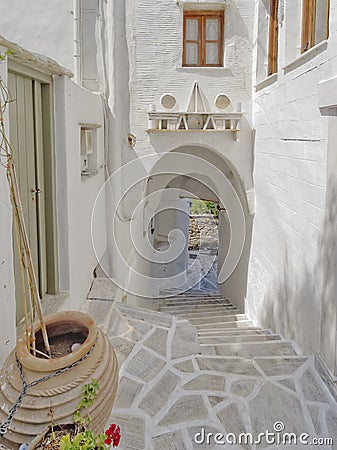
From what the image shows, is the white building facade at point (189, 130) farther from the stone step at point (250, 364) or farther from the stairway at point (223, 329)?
the stone step at point (250, 364)

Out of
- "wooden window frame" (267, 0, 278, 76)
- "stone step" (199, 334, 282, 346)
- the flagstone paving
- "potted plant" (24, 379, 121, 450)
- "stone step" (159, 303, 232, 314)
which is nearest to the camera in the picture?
"potted plant" (24, 379, 121, 450)

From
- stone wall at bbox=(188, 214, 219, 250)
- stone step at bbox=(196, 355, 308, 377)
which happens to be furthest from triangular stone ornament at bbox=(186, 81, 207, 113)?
stone wall at bbox=(188, 214, 219, 250)

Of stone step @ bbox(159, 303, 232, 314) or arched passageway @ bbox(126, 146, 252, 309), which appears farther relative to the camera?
stone step @ bbox(159, 303, 232, 314)

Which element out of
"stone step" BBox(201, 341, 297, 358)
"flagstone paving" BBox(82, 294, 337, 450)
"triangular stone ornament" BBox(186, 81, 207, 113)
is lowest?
"stone step" BBox(201, 341, 297, 358)

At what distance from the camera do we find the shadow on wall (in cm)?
409

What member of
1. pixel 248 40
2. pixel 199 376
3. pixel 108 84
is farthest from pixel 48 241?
pixel 248 40

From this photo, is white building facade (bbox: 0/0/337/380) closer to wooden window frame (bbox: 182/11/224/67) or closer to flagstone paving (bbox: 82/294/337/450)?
wooden window frame (bbox: 182/11/224/67)

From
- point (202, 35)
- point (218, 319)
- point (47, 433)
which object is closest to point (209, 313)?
point (218, 319)

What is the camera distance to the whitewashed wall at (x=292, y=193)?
447 cm

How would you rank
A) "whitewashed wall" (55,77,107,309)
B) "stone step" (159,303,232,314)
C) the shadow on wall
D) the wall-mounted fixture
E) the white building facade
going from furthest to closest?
"stone step" (159,303,232,314) < the wall-mounted fixture < the white building facade < "whitewashed wall" (55,77,107,309) < the shadow on wall

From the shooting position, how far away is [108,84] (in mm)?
7238

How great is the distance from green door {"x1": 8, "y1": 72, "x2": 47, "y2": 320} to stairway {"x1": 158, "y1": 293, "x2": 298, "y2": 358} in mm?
1856

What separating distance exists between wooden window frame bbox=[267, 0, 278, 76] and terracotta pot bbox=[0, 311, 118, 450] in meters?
5.39

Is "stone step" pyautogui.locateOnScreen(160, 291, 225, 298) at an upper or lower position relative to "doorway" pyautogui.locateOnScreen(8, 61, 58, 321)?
lower
